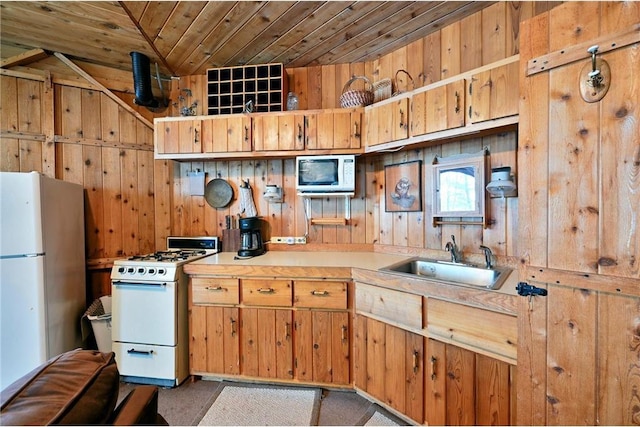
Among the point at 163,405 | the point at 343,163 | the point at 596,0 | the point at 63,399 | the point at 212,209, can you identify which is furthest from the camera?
the point at 212,209

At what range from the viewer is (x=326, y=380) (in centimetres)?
196

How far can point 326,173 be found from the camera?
2.33 meters

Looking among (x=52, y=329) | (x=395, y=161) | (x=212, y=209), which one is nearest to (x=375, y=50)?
(x=395, y=161)

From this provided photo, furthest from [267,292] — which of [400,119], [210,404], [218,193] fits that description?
[400,119]

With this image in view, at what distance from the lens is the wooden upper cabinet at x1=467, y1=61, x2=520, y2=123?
152cm

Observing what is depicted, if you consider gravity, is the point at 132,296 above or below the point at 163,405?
above

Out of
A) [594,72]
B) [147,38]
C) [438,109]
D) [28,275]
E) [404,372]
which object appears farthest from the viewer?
[147,38]

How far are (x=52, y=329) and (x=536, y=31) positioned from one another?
137 inches

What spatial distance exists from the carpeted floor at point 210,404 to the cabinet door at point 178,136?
6.34 feet

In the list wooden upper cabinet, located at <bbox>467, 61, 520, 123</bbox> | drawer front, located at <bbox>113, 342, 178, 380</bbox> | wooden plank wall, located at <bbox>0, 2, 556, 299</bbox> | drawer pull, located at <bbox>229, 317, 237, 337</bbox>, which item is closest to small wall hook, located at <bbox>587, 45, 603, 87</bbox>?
wooden upper cabinet, located at <bbox>467, 61, 520, 123</bbox>

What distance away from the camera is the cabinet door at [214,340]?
2066mm

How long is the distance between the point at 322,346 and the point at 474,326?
3.40 ft

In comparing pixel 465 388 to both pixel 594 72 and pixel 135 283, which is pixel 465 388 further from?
pixel 135 283

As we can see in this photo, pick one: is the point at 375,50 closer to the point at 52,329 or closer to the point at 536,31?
the point at 536,31
